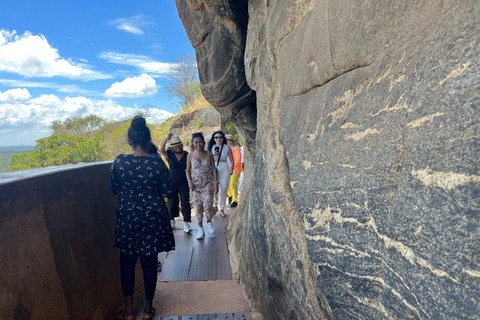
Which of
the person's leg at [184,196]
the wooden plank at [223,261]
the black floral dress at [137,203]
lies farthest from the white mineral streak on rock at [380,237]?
the person's leg at [184,196]

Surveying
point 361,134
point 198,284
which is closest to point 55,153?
point 198,284

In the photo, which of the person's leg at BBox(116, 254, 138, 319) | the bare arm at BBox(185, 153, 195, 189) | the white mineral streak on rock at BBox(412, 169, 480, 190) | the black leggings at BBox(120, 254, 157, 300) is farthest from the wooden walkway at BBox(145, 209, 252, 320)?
the white mineral streak on rock at BBox(412, 169, 480, 190)

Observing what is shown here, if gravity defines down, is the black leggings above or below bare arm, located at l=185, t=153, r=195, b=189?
below

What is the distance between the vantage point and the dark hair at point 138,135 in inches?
103

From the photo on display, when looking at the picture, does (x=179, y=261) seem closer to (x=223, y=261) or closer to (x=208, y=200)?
(x=223, y=261)

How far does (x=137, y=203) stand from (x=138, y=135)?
0.56m

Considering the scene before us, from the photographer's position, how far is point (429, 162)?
1.00 m

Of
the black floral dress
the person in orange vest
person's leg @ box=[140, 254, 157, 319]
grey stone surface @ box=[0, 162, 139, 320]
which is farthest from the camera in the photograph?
the person in orange vest

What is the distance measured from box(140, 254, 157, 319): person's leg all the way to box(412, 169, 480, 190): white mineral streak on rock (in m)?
2.26

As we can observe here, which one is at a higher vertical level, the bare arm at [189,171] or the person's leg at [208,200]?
the bare arm at [189,171]

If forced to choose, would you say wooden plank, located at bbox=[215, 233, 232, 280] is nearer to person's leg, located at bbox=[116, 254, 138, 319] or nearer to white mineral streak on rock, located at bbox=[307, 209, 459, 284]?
person's leg, located at bbox=[116, 254, 138, 319]

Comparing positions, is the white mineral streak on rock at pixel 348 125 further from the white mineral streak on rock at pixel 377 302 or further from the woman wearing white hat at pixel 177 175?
the woman wearing white hat at pixel 177 175

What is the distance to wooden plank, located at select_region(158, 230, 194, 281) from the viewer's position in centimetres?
380

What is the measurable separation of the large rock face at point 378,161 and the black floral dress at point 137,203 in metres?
1.03
